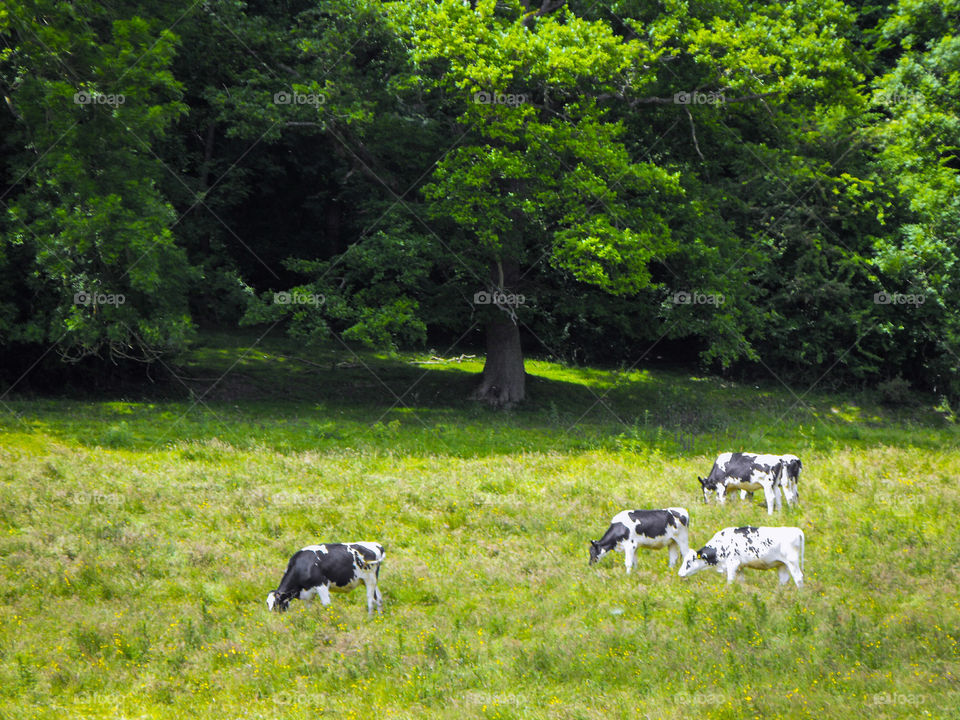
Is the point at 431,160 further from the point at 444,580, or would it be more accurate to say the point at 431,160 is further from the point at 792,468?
the point at 444,580

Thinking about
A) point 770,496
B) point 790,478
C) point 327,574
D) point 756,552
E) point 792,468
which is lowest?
point 327,574

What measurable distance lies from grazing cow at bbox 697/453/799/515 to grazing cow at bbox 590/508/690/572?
3.23 metres

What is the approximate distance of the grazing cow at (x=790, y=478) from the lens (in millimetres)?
16375

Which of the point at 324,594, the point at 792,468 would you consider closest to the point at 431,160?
the point at 792,468

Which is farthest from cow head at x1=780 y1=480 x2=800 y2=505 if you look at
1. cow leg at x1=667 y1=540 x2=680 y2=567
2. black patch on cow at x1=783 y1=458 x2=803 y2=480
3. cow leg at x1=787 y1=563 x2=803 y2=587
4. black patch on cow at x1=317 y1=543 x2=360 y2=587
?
black patch on cow at x1=317 y1=543 x2=360 y2=587

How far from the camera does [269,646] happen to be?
34.8ft

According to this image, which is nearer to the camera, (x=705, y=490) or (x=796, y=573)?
(x=796, y=573)

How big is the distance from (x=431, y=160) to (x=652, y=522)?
1789cm

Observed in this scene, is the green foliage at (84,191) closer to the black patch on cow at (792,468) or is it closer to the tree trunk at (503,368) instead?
the tree trunk at (503,368)

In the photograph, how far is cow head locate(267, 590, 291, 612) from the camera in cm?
1142

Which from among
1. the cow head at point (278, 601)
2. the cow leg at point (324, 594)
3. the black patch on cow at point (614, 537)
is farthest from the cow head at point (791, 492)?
the cow head at point (278, 601)

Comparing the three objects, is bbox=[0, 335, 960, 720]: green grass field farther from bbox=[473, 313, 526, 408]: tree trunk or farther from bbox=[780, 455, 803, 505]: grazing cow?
bbox=[473, 313, 526, 408]: tree trunk

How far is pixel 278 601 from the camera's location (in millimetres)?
11453

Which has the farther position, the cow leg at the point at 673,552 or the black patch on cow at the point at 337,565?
the cow leg at the point at 673,552
